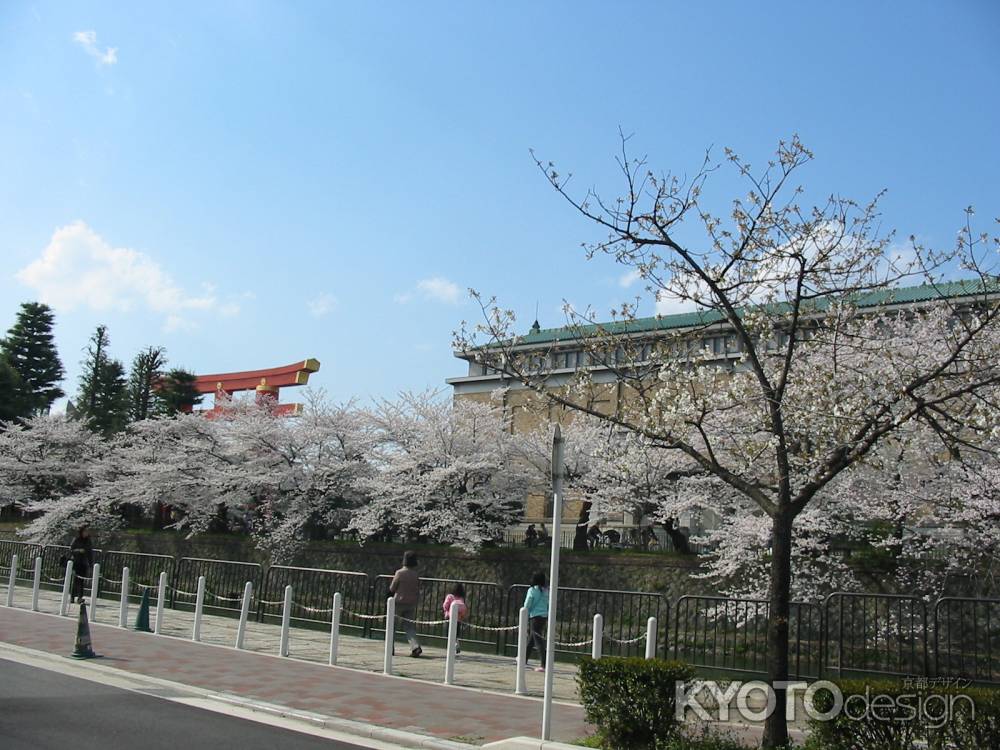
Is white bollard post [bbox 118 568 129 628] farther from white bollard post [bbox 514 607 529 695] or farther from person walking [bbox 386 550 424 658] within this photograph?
white bollard post [bbox 514 607 529 695]

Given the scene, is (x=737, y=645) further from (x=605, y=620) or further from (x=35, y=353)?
(x=35, y=353)

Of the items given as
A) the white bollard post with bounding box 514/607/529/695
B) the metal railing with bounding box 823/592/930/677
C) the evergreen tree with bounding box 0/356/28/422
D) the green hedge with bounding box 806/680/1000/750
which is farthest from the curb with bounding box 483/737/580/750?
the evergreen tree with bounding box 0/356/28/422

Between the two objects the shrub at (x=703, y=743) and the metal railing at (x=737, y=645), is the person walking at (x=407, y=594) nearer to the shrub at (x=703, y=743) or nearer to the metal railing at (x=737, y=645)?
the metal railing at (x=737, y=645)

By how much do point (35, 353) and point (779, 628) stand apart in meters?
68.9

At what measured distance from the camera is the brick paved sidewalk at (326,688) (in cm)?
965

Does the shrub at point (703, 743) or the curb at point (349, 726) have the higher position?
the shrub at point (703, 743)

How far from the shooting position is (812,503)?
71.5 feet

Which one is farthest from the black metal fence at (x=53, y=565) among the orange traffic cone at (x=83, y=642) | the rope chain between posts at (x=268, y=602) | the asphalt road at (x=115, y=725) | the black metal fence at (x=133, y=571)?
the asphalt road at (x=115, y=725)

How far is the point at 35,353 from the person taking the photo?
65.9m

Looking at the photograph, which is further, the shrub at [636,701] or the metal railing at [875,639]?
the metal railing at [875,639]

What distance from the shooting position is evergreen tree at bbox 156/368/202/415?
2076 inches

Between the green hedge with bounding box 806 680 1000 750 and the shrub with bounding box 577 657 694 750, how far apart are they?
131 cm

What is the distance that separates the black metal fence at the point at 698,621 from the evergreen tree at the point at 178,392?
91.0 feet

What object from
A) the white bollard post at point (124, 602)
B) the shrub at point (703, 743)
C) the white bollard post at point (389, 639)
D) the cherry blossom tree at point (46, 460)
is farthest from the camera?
the cherry blossom tree at point (46, 460)
